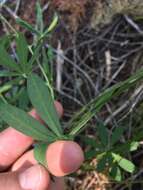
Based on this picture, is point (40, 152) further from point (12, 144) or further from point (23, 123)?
point (12, 144)

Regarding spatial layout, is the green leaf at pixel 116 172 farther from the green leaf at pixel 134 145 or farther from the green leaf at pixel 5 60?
the green leaf at pixel 5 60

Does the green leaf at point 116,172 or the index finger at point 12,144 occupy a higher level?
the index finger at point 12,144

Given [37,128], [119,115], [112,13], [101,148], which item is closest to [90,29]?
[112,13]

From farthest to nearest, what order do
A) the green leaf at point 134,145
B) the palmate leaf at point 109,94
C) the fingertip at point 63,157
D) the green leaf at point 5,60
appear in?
the green leaf at point 134,145, the green leaf at point 5,60, the fingertip at point 63,157, the palmate leaf at point 109,94

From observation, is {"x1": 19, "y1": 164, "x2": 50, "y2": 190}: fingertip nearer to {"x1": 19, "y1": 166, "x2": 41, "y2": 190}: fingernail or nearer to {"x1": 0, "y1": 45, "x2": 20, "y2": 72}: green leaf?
{"x1": 19, "y1": 166, "x2": 41, "y2": 190}: fingernail

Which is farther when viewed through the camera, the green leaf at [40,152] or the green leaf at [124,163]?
the green leaf at [124,163]

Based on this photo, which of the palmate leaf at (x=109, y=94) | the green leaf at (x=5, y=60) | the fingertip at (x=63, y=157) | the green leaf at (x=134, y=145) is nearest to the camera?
the palmate leaf at (x=109, y=94)

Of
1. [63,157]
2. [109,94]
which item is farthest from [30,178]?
[109,94]

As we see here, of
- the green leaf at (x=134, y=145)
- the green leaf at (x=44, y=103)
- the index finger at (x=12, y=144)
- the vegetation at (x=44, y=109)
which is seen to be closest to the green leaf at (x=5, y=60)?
the vegetation at (x=44, y=109)
